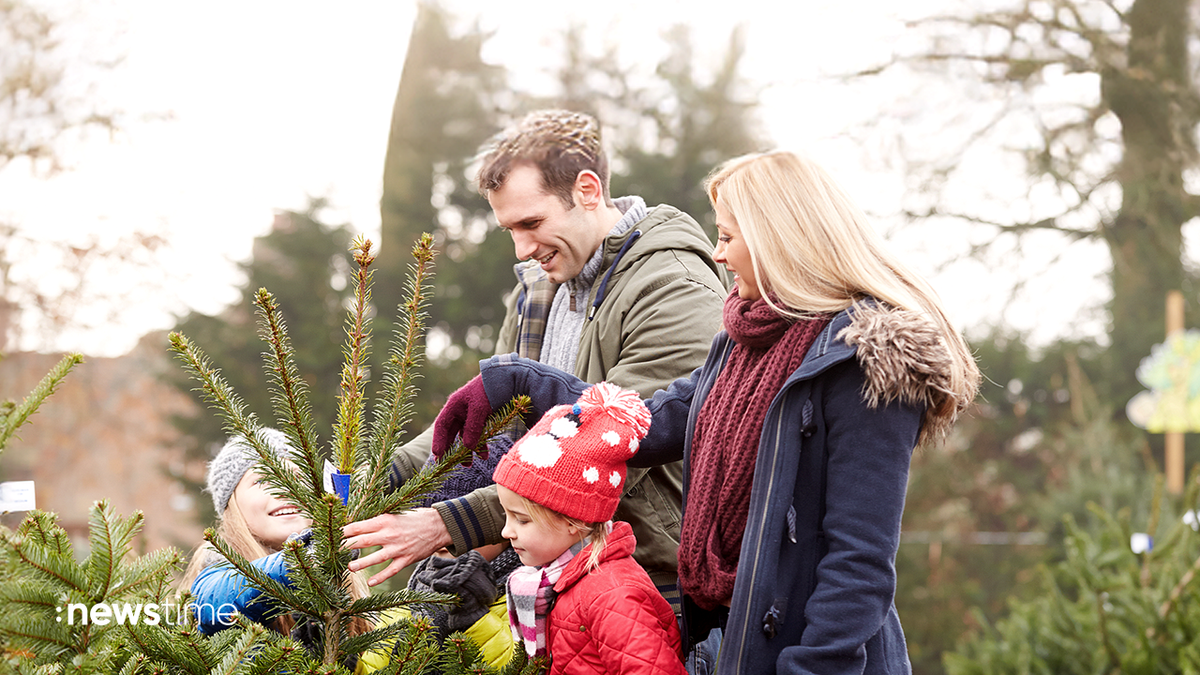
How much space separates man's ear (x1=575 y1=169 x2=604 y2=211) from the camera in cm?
271

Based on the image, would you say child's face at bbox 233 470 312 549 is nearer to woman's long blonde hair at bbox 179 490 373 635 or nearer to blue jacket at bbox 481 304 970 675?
woman's long blonde hair at bbox 179 490 373 635

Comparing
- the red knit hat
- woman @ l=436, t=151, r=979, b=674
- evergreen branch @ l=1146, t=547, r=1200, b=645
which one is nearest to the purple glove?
woman @ l=436, t=151, r=979, b=674

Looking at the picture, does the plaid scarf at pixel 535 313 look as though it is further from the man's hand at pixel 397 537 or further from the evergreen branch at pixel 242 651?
the evergreen branch at pixel 242 651

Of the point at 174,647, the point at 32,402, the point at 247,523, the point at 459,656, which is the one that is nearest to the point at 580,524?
the point at 459,656

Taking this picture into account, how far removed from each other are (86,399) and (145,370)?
1.28 meters

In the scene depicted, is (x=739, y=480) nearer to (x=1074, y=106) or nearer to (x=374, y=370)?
(x=374, y=370)

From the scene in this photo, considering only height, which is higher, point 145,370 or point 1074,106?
point 1074,106

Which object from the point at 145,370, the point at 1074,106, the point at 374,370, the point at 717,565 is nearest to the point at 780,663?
the point at 717,565

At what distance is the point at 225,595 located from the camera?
6.93 feet

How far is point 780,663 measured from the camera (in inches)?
70.9

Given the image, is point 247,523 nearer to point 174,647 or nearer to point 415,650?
point 174,647

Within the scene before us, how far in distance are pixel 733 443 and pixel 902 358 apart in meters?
0.39

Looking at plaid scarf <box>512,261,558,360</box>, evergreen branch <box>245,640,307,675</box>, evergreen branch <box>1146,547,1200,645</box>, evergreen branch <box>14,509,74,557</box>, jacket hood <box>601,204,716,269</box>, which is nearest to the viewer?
evergreen branch <box>245,640,307,675</box>

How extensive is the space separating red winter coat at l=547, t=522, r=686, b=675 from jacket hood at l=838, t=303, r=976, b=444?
0.64m
